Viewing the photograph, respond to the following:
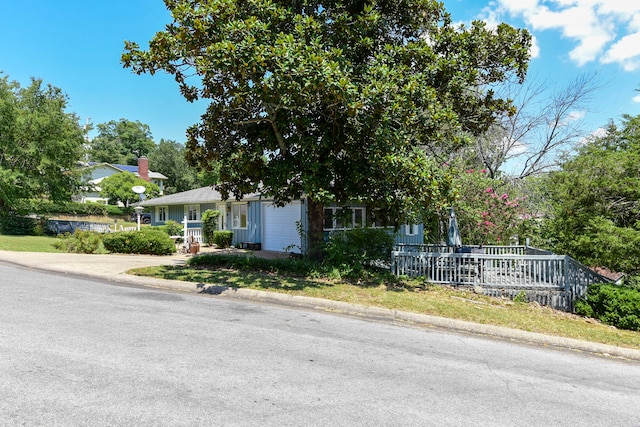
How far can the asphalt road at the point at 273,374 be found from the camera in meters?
3.46

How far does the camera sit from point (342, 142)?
36.5 feet

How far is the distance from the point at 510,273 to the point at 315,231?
5799 millimetres

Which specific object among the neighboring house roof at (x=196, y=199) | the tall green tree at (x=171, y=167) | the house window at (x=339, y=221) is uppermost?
the tall green tree at (x=171, y=167)

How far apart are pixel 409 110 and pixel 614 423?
23.9 feet

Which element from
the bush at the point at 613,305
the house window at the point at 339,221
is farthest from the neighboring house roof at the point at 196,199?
the bush at the point at 613,305

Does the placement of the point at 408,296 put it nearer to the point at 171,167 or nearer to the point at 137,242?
the point at 137,242

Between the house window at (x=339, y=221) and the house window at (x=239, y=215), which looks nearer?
the house window at (x=339, y=221)

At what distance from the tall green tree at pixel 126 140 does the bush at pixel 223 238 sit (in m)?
65.0

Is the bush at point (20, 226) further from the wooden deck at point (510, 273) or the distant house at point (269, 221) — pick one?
the wooden deck at point (510, 273)

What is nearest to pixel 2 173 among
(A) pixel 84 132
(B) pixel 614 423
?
(A) pixel 84 132

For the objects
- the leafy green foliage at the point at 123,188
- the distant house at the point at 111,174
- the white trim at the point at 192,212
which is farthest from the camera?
the distant house at the point at 111,174

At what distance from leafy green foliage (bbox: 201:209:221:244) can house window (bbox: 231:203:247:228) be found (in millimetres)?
1352

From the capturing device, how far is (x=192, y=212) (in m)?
27.0

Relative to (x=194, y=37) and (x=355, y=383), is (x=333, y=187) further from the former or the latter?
(x=355, y=383)
